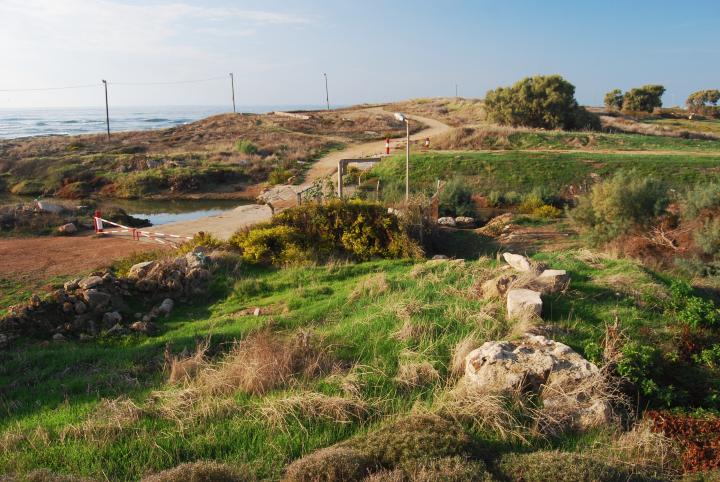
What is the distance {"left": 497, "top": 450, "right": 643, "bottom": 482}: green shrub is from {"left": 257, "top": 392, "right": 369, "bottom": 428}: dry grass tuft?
1516 millimetres

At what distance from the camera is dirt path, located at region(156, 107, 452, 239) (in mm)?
18812

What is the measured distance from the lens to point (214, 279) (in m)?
11.5

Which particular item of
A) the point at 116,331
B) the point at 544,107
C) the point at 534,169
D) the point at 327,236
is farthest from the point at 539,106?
the point at 116,331

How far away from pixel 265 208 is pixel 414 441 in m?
18.9

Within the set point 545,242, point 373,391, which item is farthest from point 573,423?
point 545,242

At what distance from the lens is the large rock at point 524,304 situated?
739 cm

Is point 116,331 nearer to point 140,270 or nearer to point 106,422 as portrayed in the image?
point 140,270

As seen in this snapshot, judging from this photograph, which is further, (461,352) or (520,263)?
(520,263)

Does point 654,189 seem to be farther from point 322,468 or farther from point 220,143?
point 220,143

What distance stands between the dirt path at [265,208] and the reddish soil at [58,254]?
248 centimetres

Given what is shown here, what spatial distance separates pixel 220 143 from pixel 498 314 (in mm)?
41184

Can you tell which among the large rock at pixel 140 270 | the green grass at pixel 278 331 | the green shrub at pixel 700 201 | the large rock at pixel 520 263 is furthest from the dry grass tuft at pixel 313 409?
the green shrub at pixel 700 201

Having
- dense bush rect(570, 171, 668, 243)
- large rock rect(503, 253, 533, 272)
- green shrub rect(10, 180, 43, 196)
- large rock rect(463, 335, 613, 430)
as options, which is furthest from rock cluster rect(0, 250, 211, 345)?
green shrub rect(10, 180, 43, 196)

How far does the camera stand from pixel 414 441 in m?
4.68
